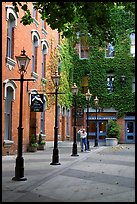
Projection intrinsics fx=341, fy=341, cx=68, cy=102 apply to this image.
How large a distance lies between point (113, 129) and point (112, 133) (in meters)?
0.46

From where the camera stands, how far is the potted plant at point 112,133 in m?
32.9

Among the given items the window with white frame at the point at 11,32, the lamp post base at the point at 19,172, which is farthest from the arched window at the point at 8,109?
the lamp post base at the point at 19,172

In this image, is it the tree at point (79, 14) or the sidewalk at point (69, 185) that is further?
the tree at point (79, 14)

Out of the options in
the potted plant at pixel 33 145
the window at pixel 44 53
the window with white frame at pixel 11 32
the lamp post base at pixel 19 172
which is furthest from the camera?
the window at pixel 44 53

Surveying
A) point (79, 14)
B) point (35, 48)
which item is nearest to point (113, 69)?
point (35, 48)

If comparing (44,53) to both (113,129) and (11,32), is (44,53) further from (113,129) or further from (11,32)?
(113,129)

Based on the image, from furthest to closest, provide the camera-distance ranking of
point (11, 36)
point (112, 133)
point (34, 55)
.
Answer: point (112, 133) → point (34, 55) → point (11, 36)

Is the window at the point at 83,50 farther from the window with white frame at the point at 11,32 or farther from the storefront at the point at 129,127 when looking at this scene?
the window with white frame at the point at 11,32

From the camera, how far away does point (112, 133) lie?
33875 millimetres

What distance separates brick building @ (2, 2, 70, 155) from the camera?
1881cm

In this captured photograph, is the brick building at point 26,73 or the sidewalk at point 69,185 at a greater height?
the brick building at point 26,73

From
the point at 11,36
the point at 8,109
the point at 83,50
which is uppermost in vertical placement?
the point at 83,50

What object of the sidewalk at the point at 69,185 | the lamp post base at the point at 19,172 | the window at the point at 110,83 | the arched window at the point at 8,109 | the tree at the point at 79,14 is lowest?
the sidewalk at the point at 69,185

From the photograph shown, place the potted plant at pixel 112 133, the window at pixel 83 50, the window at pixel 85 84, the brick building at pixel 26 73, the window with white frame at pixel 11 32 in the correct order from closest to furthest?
the brick building at pixel 26 73 → the window with white frame at pixel 11 32 → the potted plant at pixel 112 133 → the window at pixel 85 84 → the window at pixel 83 50
